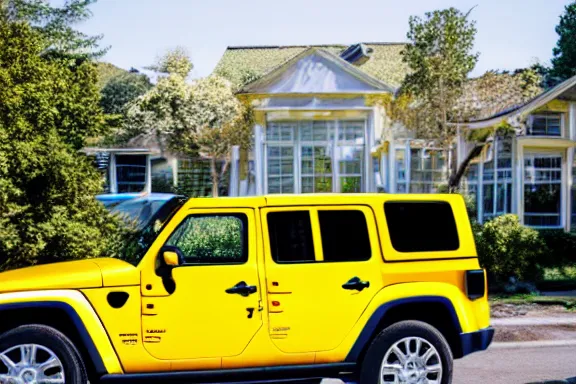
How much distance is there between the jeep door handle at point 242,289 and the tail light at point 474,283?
1.84m

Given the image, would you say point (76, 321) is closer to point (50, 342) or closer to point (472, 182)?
point (50, 342)

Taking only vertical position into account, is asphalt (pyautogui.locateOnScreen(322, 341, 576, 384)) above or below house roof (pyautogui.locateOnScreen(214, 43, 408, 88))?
below

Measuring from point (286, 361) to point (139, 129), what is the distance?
42.5 feet

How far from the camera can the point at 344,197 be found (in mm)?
6094

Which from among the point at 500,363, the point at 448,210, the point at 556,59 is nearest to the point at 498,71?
the point at 556,59

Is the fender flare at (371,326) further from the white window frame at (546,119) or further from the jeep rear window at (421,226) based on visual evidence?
the white window frame at (546,119)

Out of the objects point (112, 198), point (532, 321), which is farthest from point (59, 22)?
point (532, 321)

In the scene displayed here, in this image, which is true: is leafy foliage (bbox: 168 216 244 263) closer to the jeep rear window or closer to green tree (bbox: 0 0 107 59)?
the jeep rear window

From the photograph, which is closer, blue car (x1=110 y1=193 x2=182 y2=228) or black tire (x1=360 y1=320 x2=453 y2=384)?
black tire (x1=360 y1=320 x2=453 y2=384)

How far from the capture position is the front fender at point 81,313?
17.7 feet

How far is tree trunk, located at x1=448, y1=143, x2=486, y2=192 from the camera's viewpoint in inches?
731

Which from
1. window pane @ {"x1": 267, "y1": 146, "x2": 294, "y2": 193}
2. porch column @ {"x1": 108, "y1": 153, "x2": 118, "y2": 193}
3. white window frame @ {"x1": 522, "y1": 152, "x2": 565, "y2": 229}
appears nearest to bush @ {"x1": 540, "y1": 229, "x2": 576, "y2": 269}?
white window frame @ {"x1": 522, "y1": 152, "x2": 565, "y2": 229}

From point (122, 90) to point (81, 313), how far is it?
13298 mm

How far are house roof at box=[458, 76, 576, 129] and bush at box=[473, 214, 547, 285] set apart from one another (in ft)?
12.0
